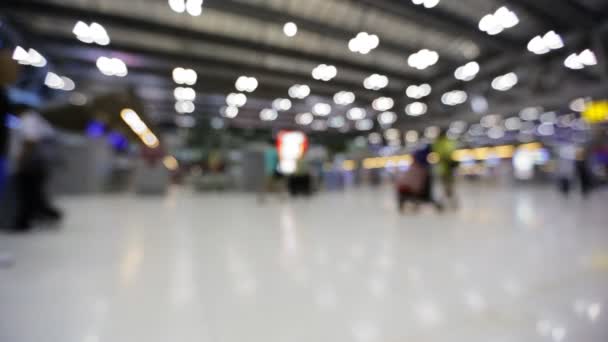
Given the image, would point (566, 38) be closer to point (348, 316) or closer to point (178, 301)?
point (348, 316)

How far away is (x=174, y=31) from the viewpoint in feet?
14.7

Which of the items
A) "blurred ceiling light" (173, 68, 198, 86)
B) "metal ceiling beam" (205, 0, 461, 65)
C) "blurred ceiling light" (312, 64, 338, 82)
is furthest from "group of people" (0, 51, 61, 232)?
"blurred ceiling light" (173, 68, 198, 86)

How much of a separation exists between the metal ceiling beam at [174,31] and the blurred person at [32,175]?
0.89 metres

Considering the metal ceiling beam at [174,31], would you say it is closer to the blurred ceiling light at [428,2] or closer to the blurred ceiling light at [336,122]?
the blurred ceiling light at [428,2]

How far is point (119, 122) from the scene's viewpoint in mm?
10211

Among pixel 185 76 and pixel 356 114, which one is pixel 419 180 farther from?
pixel 185 76

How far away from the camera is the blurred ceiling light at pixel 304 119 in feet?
30.7

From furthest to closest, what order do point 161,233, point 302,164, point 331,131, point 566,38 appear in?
1. point 331,131
2. point 302,164
3. point 161,233
4. point 566,38

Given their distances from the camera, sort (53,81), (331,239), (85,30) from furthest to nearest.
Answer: (53,81) → (85,30) → (331,239)

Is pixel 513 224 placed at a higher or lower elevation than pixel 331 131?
lower

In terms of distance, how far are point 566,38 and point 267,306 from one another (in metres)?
2.04

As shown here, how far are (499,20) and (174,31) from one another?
4776 millimetres

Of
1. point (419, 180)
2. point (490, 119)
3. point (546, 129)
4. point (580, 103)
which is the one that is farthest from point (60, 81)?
point (546, 129)

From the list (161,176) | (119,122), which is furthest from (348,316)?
(119,122)
